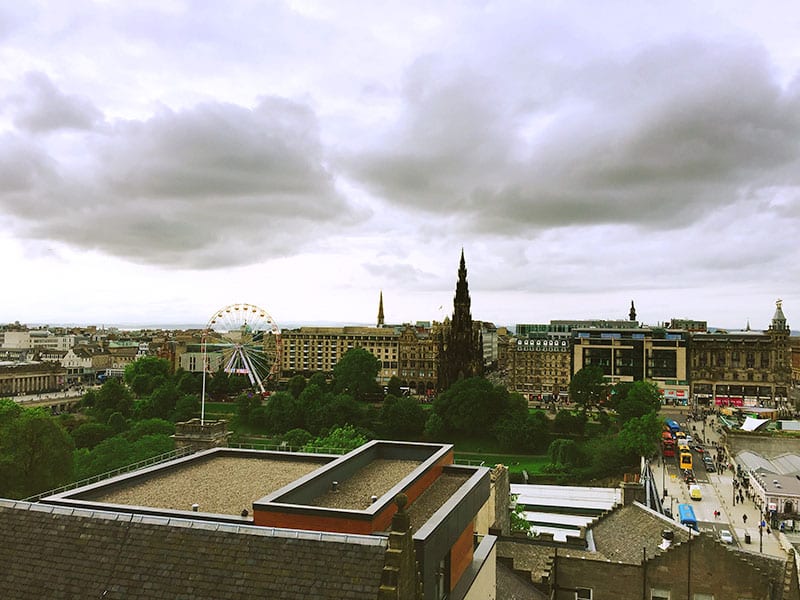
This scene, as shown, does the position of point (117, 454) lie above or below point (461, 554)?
below

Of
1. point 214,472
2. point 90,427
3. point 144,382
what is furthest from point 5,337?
point 214,472

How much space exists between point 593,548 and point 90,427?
198 feet

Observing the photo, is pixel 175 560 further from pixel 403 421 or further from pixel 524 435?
pixel 403 421

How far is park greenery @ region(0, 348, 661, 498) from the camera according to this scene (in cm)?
4281

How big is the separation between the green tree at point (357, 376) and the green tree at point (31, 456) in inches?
2236

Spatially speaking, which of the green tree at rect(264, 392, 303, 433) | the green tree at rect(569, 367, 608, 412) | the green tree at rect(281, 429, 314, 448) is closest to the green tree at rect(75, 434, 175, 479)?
the green tree at rect(281, 429, 314, 448)

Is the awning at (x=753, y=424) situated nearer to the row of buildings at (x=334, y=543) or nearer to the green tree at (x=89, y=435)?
the row of buildings at (x=334, y=543)

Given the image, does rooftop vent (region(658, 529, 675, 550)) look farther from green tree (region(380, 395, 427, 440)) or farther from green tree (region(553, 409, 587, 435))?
green tree (region(380, 395, 427, 440))

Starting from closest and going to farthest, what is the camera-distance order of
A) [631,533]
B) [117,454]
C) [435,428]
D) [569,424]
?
1. [631,533]
2. [117,454]
3. [569,424]
4. [435,428]

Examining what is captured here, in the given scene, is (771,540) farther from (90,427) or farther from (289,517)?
(90,427)

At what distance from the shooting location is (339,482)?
715 inches

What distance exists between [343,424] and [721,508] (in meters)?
44.5

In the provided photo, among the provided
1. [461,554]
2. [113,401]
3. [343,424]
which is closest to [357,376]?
[343,424]

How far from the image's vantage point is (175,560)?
Answer: 1073 cm
